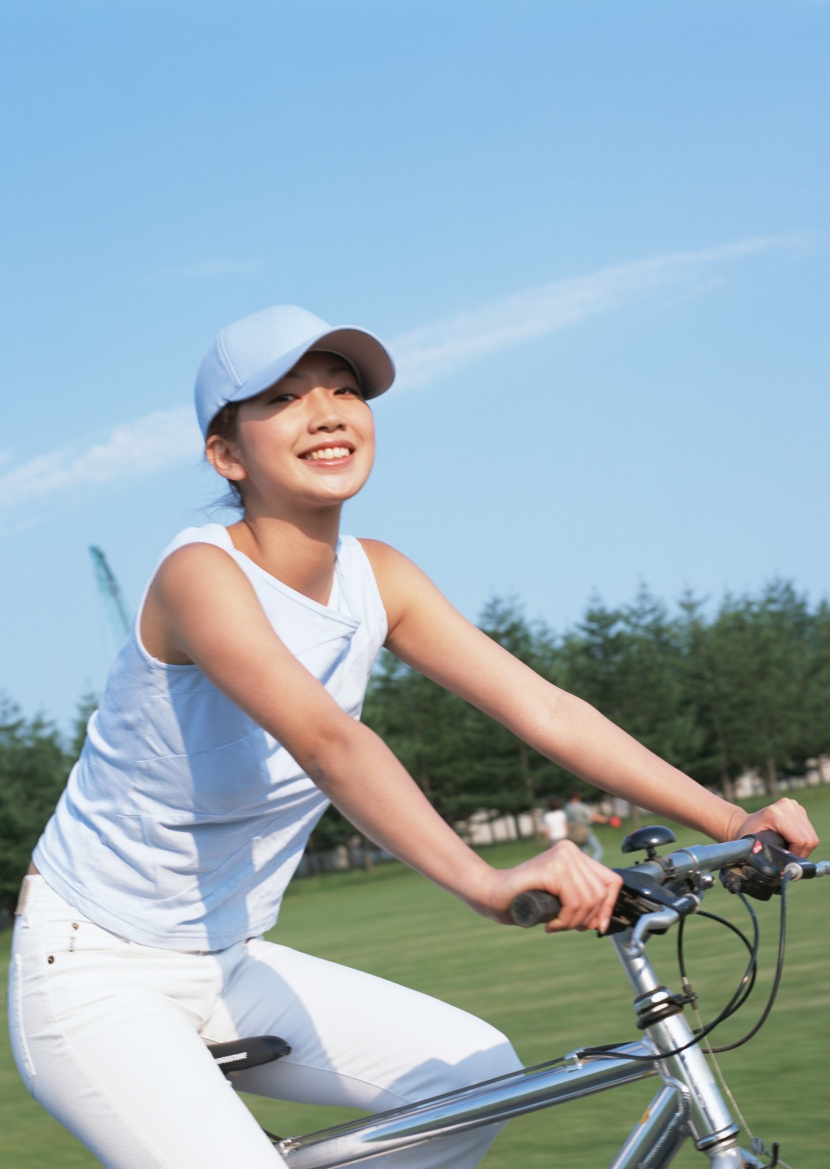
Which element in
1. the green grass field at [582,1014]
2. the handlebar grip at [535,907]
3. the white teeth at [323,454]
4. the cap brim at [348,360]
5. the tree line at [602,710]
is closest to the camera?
the handlebar grip at [535,907]

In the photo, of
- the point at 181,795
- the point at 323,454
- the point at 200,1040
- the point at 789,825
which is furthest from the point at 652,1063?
the point at 323,454

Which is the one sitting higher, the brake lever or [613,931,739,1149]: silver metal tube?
the brake lever

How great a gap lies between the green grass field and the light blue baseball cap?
5.23 feet

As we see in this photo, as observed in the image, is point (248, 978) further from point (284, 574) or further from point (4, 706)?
point (4, 706)

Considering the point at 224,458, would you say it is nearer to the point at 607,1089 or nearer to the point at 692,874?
the point at 692,874

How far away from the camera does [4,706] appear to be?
215 feet

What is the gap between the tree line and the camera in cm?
5991

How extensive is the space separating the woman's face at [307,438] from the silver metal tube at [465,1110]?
113 cm

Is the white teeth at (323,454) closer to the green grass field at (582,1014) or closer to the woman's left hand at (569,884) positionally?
the woman's left hand at (569,884)

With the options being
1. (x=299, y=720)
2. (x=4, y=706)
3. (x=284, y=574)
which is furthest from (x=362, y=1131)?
(x=4, y=706)

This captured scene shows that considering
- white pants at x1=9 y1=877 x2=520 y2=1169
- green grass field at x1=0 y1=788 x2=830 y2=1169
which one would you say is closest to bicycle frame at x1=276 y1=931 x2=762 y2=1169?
white pants at x1=9 y1=877 x2=520 y2=1169

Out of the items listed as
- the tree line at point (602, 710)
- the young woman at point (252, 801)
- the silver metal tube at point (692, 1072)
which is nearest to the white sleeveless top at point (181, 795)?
the young woman at point (252, 801)

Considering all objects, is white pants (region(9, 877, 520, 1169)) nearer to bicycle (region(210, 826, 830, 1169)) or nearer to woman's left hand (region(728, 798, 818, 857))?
bicycle (region(210, 826, 830, 1169))

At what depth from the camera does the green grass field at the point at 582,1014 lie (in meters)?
5.88
